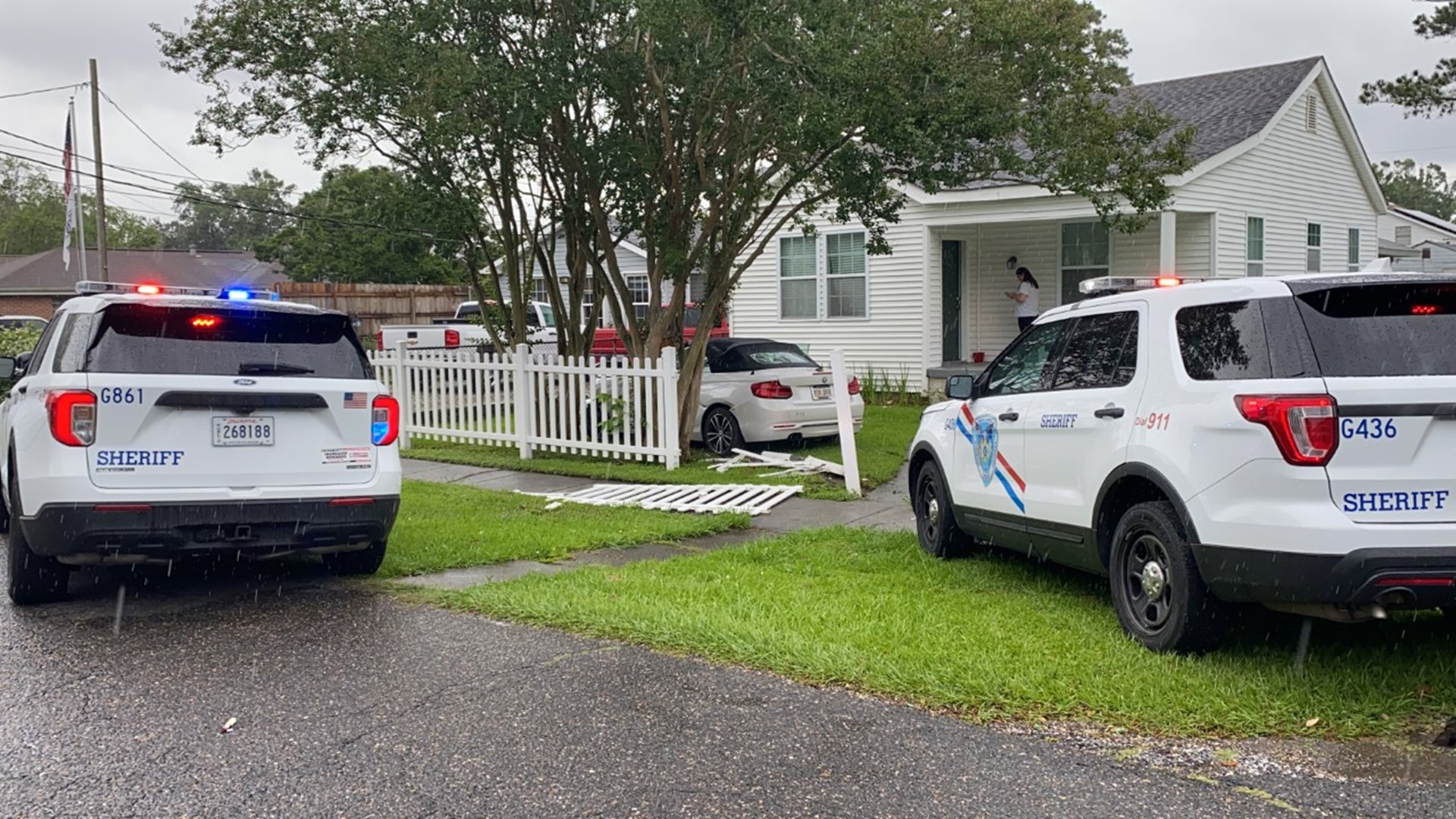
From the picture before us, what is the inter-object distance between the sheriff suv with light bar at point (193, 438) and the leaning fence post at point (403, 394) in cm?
810

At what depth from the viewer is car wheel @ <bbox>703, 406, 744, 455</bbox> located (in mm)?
13828

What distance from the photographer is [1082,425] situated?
20.0ft

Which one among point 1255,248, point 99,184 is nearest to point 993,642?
point 1255,248

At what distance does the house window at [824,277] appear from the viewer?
823 inches

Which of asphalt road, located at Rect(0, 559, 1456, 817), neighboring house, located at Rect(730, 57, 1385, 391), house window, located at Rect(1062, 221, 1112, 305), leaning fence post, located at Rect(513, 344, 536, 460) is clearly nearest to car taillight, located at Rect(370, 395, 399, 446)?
asphalt road, located at Rect(0, 559, 1456, 817)

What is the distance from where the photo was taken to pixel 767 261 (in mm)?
22344

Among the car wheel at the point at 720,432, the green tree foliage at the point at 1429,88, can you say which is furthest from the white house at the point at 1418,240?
the car wheel at the point at 720,432

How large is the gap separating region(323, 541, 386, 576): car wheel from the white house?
83.5 feet

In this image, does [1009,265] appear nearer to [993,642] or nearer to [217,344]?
[993,642]

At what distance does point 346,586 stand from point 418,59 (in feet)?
18.6

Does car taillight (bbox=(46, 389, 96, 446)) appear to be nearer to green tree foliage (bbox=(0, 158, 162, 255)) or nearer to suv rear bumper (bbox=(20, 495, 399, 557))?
suv rear bumper (bbox=(20, 495, 399, 557))

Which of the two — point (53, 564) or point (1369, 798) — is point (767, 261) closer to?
point (53, 564)

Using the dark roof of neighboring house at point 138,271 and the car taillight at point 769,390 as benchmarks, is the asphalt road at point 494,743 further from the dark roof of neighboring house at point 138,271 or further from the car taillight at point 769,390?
the dark roof of neighboring house at point 138,271

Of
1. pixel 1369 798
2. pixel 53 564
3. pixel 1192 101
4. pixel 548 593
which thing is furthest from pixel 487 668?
pixel 1192 101
